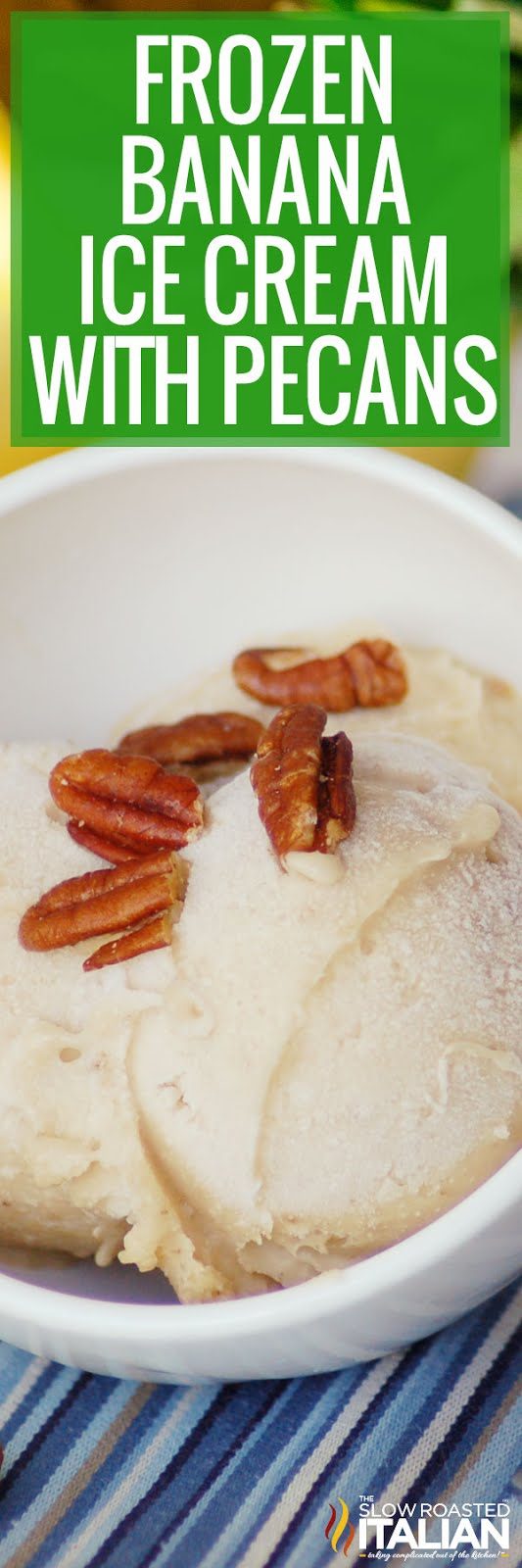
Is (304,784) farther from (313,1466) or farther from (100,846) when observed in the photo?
(313,1466)

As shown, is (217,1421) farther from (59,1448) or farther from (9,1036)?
(9,1036)

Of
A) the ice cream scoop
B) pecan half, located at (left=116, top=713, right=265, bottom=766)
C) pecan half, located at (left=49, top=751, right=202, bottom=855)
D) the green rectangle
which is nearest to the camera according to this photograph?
the ice cream scoop

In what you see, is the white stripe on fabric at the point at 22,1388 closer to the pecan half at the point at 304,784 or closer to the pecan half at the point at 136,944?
the pecan half at the point at 136,944

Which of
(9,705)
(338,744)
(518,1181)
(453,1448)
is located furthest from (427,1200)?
(9,705)

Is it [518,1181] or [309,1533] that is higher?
[518,1181]

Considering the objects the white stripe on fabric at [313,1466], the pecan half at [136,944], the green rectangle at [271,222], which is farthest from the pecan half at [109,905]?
the green rectangle at [271,222]

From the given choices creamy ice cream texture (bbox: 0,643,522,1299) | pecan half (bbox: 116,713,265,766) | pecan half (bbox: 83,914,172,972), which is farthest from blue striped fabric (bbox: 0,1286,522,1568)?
pecan half (bbox: 116,713,265,766)

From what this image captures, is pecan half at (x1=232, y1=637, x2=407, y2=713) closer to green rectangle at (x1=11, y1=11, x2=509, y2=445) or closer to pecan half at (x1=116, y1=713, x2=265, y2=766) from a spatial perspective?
pecan half at (x1=116, y1=713, x2=265, y2=766)
